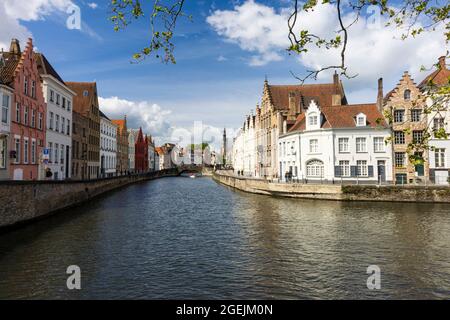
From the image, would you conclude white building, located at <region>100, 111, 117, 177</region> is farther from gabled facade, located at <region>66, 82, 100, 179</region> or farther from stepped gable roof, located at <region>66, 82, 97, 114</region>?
stepped gable roof, located at <region>66, 82, 97, 114</region>

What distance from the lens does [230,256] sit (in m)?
14.6

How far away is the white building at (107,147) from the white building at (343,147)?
3786 cm

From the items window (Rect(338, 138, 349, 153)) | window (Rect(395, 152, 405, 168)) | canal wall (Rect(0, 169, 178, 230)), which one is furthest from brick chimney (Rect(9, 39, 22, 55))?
window (Rect(395, 152, 405, 168))

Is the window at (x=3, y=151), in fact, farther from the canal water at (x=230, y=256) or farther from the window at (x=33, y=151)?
the canal water at (x=230, y=256)

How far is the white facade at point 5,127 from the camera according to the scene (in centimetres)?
2414

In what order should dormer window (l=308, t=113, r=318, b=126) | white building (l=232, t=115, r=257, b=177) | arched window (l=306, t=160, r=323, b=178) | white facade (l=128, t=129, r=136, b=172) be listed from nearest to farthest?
arched window (l=306, t=160, r=323, b=178), dormer window (l=308, t=113, r=318, b=126), white building (l=232, t=115, r=257, b=177), white facade (l=128, t=129, r=136, b=172)

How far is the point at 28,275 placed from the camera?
12.0m

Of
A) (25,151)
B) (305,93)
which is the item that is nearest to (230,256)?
(25,151)

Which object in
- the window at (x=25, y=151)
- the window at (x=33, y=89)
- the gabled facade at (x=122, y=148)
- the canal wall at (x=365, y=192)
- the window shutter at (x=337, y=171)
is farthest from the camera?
the gabled facade at (x=122, y=148)

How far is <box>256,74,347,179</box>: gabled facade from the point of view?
53594 millimetres

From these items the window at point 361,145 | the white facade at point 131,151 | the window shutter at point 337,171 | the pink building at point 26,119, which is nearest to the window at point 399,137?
the window at point 361,145

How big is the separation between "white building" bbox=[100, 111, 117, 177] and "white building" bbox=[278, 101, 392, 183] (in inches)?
1491
